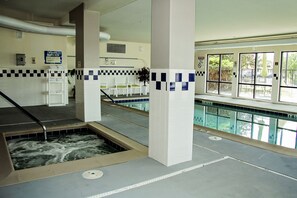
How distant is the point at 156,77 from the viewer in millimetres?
3008

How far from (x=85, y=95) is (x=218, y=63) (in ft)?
28.0

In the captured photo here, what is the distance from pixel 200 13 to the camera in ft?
19.4

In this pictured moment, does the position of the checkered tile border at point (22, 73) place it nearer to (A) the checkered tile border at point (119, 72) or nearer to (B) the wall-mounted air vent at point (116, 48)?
(A) the checkered tile border at point (119, 72)

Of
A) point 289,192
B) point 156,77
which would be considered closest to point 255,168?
point 289,192

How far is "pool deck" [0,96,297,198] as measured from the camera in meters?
2.29

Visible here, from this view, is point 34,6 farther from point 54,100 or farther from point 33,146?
point 33,146

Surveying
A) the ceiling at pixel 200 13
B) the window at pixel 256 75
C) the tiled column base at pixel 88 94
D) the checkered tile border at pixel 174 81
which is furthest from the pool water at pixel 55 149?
the window at pixel 256 75

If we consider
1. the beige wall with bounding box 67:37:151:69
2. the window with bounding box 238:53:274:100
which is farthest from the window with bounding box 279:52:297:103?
the beige wall with bounding box 67:37:151:69

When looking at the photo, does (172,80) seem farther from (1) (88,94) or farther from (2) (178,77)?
(1) (88,94)

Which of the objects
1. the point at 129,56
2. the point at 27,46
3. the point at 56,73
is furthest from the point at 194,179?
the point at 129,56

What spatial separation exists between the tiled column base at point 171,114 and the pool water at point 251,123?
9.87ft

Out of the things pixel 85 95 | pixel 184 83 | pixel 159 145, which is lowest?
pixel 159 145

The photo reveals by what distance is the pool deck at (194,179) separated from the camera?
2289mm

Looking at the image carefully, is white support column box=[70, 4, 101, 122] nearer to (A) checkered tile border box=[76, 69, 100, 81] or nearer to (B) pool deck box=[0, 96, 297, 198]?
(A) checkered tile border box=[76, 69, 100, 81]
